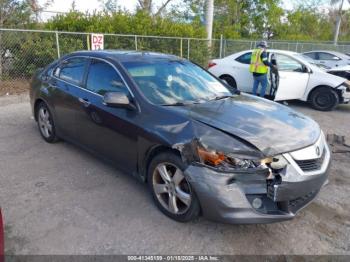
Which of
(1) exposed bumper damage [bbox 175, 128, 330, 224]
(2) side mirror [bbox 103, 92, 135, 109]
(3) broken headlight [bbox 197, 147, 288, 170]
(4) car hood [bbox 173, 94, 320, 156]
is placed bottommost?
(1) exposed bumper damage [bbox 175, 128, 330, 224]

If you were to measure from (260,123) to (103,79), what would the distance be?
2012 millimetres

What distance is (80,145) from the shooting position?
4480mm

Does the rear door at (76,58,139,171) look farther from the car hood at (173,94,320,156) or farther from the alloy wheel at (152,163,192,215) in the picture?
the car hood at (173,94,320,156)

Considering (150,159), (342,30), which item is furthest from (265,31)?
(150,159)

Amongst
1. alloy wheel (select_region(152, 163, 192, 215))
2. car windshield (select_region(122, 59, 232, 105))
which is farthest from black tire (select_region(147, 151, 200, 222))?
car windshield (select_region(122, 59, 232, 105))

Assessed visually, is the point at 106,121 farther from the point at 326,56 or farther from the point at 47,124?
the point at 326,56

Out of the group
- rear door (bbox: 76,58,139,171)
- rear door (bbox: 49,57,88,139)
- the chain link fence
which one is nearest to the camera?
rear door (bbox: 76,58,139,171)

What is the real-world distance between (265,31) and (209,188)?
88.5 ft

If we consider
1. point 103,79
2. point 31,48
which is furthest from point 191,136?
point 31,48

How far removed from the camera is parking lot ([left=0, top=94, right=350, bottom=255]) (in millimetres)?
2859

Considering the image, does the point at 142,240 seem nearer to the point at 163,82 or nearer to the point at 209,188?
the point at 209,188

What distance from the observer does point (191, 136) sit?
2959 mm

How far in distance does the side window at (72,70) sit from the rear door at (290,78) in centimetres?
540

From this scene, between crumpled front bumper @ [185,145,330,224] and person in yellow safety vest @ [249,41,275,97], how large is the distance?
18.6 feet
